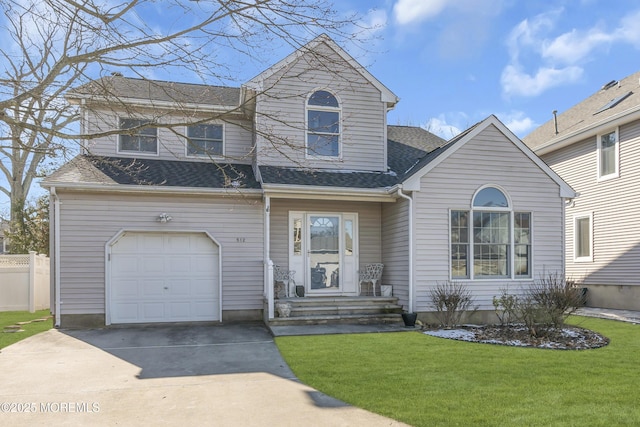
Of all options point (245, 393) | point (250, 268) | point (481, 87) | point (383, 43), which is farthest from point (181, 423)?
point (481, 87)

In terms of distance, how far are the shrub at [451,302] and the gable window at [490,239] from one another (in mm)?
354

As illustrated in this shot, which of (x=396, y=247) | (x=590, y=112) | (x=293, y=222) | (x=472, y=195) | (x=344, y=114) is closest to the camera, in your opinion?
(x=472, y=195)

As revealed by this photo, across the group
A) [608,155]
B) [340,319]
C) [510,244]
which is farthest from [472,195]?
[608,155]

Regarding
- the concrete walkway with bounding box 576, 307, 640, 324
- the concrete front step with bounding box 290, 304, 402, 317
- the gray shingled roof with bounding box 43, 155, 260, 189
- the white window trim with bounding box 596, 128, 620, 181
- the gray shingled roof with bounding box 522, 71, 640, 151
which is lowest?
the concrete walkway with bounding box 576, 307, 640, 324

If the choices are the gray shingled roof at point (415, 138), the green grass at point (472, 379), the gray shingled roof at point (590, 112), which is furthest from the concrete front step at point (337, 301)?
the gray shingled roof at point (590, 112)

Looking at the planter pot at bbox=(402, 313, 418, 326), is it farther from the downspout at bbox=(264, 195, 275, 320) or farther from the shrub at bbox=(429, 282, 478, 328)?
the downspout at bbox=(264, 195, 275, 320)

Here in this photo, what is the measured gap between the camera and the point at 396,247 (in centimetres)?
→ 1075

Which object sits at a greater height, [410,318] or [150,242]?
[150,242]

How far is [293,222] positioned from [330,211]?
3.34 ft

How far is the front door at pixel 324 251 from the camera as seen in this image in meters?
11.2

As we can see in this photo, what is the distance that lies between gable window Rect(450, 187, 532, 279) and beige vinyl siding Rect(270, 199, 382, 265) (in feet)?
7.06

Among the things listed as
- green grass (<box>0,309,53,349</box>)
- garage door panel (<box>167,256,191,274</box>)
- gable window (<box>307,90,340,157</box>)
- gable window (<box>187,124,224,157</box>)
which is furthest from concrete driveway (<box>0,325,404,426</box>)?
gable window (<box>187,124,224,157</box>)

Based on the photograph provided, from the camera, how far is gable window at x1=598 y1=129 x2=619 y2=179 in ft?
44.7

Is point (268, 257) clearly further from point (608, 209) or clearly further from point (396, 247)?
point (608, 209)
